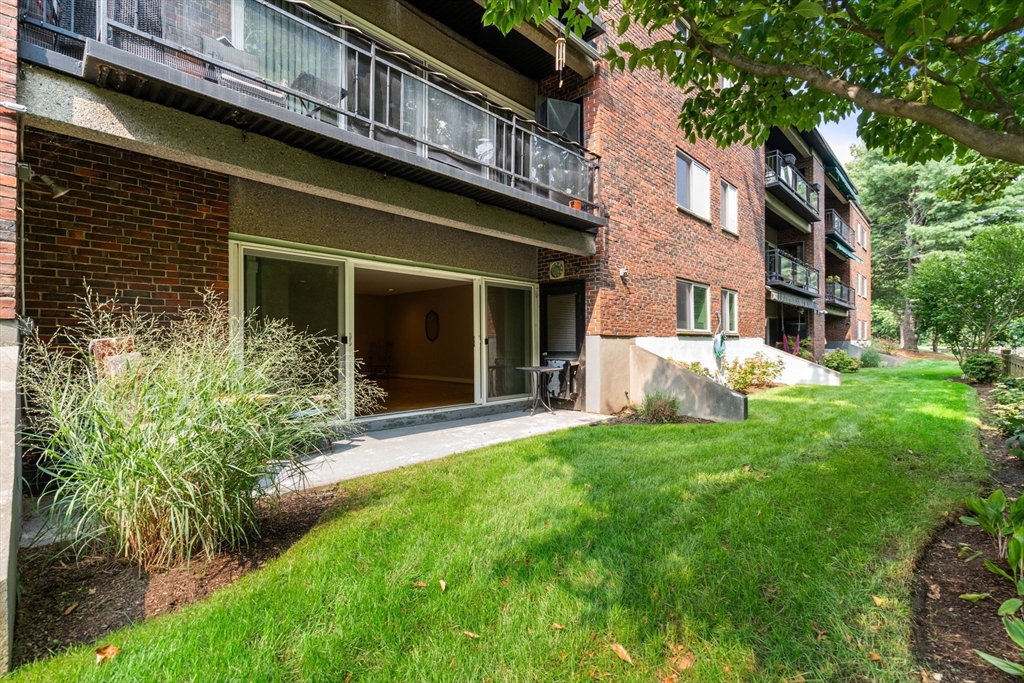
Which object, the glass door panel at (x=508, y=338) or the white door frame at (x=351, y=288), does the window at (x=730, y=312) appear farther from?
the glass door panel at (x=508, y=338)

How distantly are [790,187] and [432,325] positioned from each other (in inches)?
517

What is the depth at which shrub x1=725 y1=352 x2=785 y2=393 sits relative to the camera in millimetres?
12070

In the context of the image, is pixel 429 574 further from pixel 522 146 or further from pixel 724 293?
pixel 724 293

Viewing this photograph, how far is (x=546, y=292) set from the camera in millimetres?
9609

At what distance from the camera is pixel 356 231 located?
6707mm

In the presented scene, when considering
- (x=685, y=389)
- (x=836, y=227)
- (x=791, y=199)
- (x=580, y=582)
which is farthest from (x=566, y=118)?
(x=836, y=227)

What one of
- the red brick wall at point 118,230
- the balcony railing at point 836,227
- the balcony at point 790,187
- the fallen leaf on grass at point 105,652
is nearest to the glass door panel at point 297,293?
the red brick wall at point 118,230

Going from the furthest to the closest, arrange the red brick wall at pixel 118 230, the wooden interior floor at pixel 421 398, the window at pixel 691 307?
1. the window at pixel 691 307
2. the wooden interior floor at pixel 421 398
3. the red brick wall at pixel 118 230

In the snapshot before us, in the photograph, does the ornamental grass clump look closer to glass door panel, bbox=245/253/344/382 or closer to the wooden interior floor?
glass door panel, bbox=245/253/344/382

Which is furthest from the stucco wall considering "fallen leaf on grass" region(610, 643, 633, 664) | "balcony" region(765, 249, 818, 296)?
"balcony" region(765, 249, 818, 296)

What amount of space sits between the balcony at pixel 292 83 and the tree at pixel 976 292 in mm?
15367

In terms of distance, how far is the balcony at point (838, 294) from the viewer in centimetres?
2173

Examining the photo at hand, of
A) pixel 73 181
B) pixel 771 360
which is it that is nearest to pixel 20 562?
pixel 73 181

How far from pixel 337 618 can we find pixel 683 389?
7.16m
